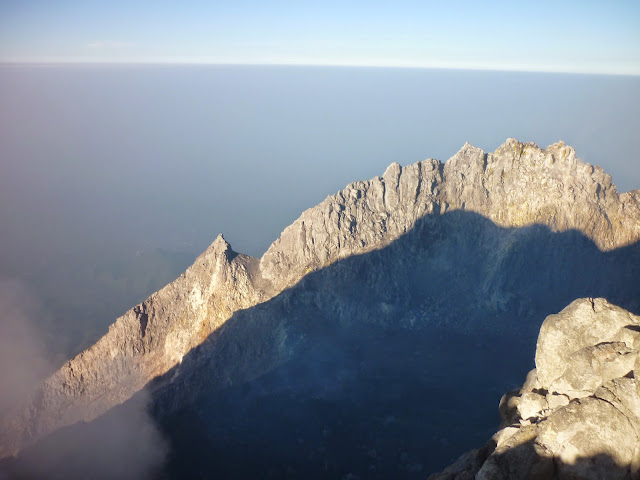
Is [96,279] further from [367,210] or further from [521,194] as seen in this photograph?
[521,194]

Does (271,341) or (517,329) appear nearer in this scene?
(271,341)

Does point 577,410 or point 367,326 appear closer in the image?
point 577,410

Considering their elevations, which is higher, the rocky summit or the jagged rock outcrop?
the rocky summit

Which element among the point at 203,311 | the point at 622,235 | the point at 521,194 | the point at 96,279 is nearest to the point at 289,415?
the point at 203,311

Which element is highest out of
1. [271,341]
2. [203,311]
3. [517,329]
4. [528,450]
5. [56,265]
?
[56,265]

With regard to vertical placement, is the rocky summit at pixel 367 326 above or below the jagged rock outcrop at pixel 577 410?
above
